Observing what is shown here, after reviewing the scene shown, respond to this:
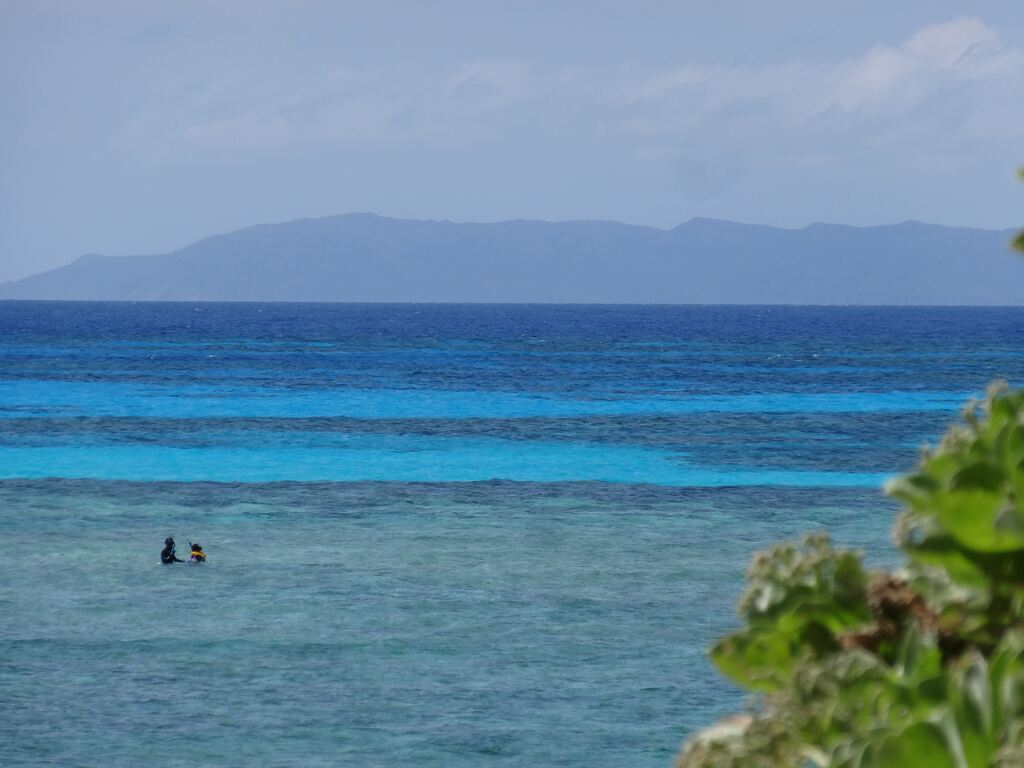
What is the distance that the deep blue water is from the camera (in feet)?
49.5

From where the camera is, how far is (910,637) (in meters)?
1.18

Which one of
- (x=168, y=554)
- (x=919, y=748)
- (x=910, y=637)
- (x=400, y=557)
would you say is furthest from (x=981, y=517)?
(x=400, y=557)

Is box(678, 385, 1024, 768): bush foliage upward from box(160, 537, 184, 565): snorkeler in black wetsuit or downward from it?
upward

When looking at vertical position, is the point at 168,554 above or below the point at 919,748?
below

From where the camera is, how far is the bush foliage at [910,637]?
39.4 inches

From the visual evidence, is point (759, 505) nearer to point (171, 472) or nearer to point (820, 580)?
point (171, 472)

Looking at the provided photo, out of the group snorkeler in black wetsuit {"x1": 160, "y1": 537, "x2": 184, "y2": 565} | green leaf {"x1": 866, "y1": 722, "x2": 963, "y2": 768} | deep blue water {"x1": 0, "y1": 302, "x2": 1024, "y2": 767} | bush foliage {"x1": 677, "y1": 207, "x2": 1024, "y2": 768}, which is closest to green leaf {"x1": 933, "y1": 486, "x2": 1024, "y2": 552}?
bush foliage {"x1": 677, "y1": 207, "x2": 1024, "y2": 768}

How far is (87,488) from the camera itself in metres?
32.8

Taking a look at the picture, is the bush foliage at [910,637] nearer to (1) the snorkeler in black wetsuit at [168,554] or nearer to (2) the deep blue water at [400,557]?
(2) the deep blue water at [400,557]

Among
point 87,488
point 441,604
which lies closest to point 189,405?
point 87,488

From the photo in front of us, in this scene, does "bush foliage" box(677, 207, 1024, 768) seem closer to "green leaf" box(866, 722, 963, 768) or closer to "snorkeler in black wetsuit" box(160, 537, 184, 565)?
"green leaf" box(866, 722, 963, 768)

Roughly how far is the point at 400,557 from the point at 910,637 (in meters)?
23.1

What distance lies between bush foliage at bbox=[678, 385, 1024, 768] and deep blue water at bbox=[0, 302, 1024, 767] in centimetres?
1295

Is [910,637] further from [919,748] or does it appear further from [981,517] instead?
[919,748]
